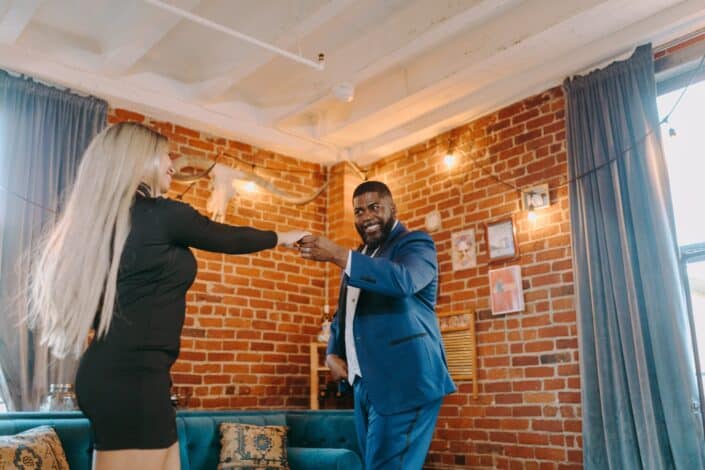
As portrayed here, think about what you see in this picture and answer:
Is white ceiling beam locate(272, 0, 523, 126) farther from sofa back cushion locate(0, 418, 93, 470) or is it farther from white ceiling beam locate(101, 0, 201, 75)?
sofa back cushion locate(0, 418, 93, 470)

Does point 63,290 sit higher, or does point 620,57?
point 620,57

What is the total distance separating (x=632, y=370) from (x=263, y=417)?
2.24 metres

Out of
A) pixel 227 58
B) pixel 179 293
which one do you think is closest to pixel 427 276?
pixel 179 293

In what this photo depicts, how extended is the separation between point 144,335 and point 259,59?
132 inches

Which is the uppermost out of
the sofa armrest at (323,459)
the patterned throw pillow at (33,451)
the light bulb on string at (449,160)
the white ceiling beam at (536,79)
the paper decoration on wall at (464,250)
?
the white ceiling beam at (536,79)

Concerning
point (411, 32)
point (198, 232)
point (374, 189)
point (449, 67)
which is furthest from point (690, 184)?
point (198, 232)

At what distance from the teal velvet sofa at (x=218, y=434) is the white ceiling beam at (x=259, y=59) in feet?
7.53

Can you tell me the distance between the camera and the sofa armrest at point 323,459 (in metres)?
3.63

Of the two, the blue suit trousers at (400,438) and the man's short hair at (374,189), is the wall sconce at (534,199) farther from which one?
the blue suit trousers at (400,438)

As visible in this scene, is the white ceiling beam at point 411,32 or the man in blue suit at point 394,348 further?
the white ceiling beam at point 411,32

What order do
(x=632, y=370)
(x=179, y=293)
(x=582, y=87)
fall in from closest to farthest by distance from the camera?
1. (x=179, y=293)
2. (x=632, y=370)
3. (x=582, y=87)

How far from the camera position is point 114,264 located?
1577 millimetres

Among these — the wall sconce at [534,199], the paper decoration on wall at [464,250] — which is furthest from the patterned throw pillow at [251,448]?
the wall sconce at [534,199]

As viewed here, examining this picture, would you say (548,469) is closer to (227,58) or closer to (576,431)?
(576,431)
